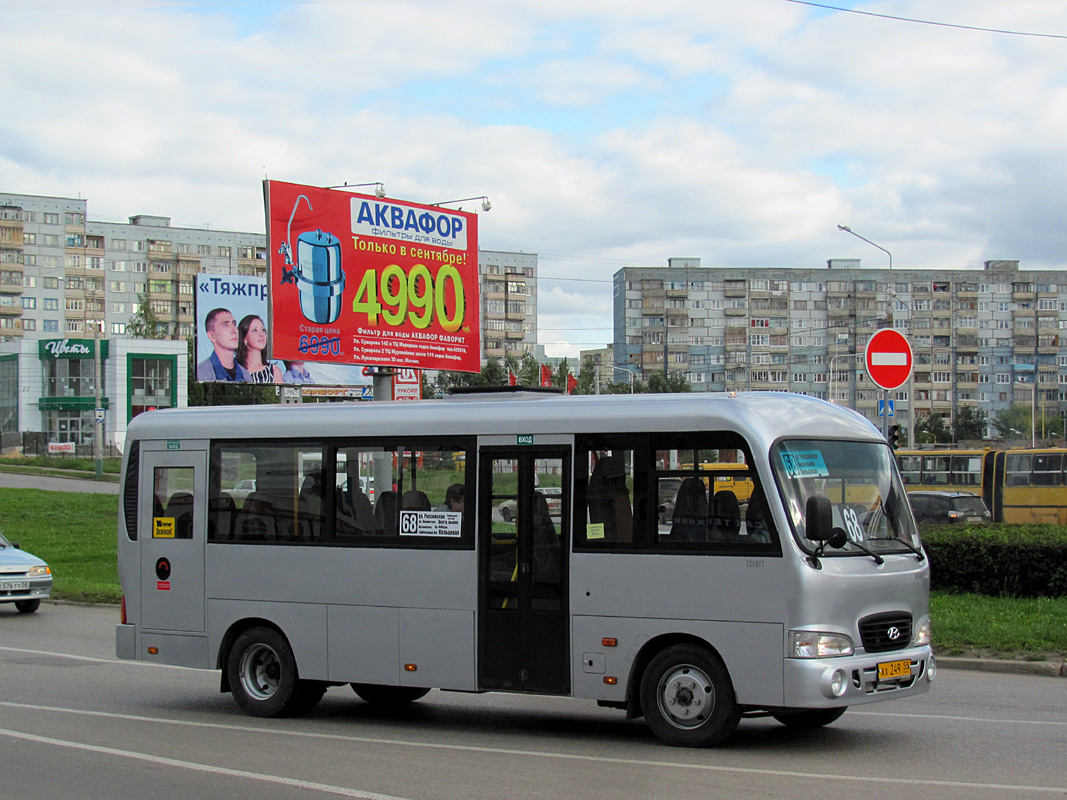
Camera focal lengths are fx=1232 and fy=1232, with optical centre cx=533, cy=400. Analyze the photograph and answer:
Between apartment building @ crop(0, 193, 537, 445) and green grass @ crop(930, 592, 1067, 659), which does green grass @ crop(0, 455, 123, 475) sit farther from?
green grass @ crop(930, 592, 1067, 659)

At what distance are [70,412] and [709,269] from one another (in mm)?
59855

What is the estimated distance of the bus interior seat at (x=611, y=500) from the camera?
9.59m

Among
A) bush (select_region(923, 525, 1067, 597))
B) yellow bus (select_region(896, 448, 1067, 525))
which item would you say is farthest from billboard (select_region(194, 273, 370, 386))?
bush (select_region(923, 525, 1067, 597))

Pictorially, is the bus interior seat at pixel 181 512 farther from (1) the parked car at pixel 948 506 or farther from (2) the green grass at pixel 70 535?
(1) the parked car at pixel 948 506

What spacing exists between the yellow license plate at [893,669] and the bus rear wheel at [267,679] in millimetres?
5042

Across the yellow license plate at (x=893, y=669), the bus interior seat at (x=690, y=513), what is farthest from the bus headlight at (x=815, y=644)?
the bus interior seat at (x=690, y=513)

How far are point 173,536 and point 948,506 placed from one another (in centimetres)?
2832

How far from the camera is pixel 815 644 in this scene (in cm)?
866

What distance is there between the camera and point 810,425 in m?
9.45

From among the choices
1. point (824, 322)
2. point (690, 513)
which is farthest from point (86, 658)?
point (824, 322)

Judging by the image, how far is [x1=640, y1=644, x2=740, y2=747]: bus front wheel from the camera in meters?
8.96

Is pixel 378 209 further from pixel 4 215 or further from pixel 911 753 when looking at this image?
pixel 4 215

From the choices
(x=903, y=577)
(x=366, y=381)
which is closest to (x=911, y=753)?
(x=903, y=577)

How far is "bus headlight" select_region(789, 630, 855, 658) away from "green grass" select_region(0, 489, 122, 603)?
54.0 feet
